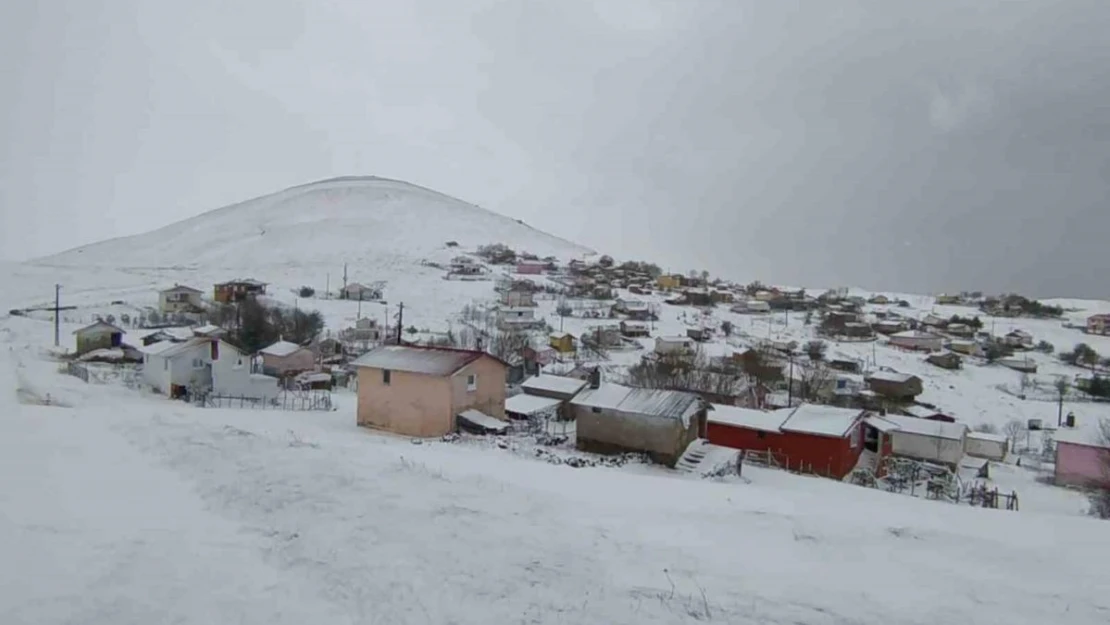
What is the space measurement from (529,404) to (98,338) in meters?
25.8

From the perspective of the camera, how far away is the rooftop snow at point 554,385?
94.6ft

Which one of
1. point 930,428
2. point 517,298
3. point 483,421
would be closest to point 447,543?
point 483,421

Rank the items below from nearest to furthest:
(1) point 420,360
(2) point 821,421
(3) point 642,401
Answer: (3) point 642,401
(1) point 420,360
(2) point 821,421

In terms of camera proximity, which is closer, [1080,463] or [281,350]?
[1080,463]

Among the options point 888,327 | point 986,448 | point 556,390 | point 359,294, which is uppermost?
point 359,294

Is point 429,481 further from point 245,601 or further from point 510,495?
point 245,601

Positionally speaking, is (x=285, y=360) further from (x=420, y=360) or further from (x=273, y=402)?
(x=420, y=360)

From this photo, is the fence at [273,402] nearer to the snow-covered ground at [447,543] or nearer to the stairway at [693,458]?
the snow-covered ground at [447,543]

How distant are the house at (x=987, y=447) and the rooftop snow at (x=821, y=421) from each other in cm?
1257

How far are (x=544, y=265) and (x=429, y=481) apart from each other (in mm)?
98630

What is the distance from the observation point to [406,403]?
69.9ft

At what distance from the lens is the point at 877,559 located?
774 cm

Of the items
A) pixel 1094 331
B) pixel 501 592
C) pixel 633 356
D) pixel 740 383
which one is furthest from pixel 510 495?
pixel 1094 331

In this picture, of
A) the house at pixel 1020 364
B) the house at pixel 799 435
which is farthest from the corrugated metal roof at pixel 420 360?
the house at pixel 1020 364
